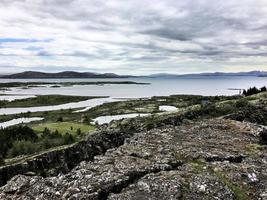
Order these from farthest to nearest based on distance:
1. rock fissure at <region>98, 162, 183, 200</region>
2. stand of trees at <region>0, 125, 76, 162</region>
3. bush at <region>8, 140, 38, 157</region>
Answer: stand of trees at <region>0, 125, 76, 162</region>, bush at <region>8, 140, 38, 157</region>, rock fissure at <region>98, 162, 183, 200</region>

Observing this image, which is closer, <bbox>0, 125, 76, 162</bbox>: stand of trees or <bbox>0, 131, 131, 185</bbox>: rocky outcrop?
<bbox>0, 131, 131, 185</bbox>: rocky outcrop

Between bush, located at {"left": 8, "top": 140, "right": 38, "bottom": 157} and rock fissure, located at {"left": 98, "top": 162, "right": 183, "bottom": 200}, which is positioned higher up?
rock fissure, located at {"left": 98, "top": 162, "right": 183, "bottom": 200}

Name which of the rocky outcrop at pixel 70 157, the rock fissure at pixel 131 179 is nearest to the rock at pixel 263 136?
the rock fissure at pixel 131 179

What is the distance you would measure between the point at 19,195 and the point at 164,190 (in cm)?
603

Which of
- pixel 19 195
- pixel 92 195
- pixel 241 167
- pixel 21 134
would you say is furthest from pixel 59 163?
pixel 21 134

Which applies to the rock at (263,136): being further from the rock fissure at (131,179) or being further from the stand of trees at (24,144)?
the stand of trees at (24,144)

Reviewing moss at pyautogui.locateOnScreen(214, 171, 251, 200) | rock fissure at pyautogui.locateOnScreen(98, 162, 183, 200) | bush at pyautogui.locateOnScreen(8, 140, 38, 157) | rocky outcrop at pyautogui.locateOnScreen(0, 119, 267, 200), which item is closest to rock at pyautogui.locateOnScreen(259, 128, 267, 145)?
rocky outcrop at pyautogui.locateOnScreen(0, 119, 267, 200)

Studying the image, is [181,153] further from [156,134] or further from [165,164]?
[156,134]

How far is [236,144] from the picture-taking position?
21.1 meters

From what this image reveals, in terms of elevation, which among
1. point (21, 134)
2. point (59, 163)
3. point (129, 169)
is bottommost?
point (21, 134)

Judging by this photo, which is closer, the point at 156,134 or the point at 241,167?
the point at 241,167

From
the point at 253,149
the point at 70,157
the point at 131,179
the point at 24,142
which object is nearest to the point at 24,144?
the point at 24,142

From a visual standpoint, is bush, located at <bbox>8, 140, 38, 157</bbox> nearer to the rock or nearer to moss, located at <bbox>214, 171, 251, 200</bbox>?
the rock

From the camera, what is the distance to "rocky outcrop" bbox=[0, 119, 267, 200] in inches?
582
